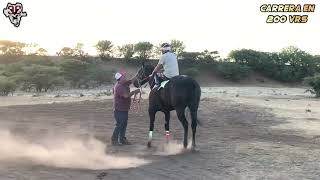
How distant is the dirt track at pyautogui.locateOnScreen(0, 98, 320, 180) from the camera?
9.86 metres

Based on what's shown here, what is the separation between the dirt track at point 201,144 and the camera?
9.86 meters

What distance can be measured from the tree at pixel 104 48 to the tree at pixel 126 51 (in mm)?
1523

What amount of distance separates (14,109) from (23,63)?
34330 mm

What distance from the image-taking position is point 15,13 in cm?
1839

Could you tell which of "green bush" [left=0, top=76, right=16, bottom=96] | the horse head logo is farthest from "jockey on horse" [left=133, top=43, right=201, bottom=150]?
"green bush" [left=0, top=76, right=16, bottom=96]

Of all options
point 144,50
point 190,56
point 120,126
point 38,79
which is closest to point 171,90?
point 120,126

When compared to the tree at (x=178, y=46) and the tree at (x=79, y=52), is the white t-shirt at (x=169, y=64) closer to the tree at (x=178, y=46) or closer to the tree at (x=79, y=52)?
the tree at (x=79, y=52)

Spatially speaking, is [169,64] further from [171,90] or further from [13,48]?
[13,48]

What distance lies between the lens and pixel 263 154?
1212 centimetres

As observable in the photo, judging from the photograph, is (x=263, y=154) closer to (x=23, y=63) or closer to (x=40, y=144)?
(x=40, y=144)

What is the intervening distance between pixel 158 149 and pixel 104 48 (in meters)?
64.3

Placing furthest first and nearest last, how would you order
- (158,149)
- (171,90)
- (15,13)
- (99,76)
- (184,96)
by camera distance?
(99,76) < (15,13) < (158,149) < (171,90) < (184,96)

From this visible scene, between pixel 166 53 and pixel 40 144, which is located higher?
pixel 166 53

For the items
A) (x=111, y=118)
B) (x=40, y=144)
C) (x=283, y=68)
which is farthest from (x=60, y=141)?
(x=283, y=68)
